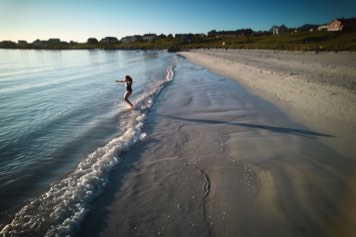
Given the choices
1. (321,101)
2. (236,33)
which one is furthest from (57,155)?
(236,33)

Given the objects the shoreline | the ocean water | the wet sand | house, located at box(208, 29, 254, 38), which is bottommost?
the ocean water

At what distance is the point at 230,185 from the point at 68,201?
376 cm

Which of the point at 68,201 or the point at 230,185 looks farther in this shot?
the point at 230,185

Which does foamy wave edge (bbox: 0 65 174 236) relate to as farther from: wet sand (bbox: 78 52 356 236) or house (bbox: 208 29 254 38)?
house (bbox: 208 29 254 38)

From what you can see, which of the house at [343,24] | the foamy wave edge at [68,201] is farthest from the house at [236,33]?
the foamy wave edge at [68,201]

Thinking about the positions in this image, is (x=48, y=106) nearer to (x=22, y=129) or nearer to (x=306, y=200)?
(x=22, y=129)

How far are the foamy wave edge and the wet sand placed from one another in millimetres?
294

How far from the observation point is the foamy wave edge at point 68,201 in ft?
15.9

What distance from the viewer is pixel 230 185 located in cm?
597

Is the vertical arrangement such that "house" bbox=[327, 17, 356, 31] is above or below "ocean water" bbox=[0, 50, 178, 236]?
above

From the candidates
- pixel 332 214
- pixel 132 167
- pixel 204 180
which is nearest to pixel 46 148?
pixel 132 167

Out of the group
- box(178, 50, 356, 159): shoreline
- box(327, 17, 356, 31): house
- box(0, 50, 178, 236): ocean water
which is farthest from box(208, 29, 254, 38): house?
box(0, 50, 178, 236): ocean water

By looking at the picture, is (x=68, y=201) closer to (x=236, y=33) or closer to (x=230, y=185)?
(x=230, y=185)

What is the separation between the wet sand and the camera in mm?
4668
